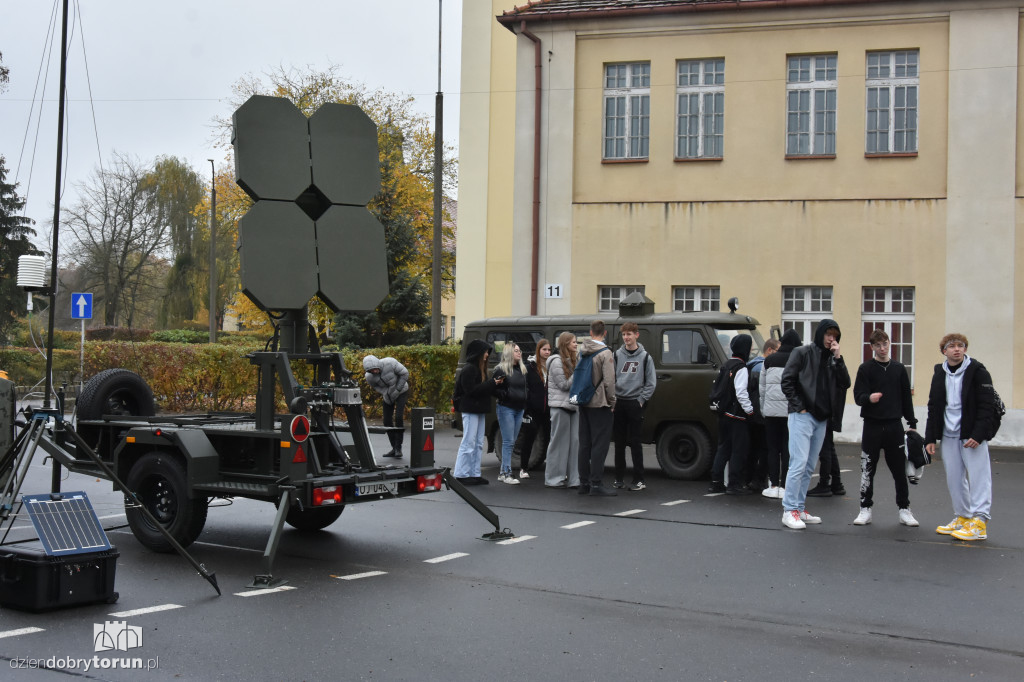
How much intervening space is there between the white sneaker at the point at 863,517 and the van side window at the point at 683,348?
153 inches

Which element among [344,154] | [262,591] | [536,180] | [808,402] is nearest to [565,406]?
[808,402]

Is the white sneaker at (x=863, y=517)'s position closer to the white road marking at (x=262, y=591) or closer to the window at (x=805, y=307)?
the white road marking at (x=262, y=591)

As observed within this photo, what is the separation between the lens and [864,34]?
2177 cm

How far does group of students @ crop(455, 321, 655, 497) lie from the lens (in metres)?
11.9

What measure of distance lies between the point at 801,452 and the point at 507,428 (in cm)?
458

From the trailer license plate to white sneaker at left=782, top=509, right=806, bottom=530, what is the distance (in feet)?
12.5

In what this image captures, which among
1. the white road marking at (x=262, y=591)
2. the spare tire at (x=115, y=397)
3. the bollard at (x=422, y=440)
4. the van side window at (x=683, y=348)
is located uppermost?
the van side window at (x=683, y=348)

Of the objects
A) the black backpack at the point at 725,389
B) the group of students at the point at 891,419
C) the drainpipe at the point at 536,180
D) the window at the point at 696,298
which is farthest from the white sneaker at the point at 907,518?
the drainpipe at the point at 536,180

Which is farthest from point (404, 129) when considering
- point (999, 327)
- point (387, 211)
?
point (999, 327)

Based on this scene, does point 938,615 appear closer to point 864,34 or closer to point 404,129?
point 864,34

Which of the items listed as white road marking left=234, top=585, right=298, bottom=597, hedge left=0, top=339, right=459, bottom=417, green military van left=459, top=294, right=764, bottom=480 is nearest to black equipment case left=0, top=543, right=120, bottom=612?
white road marking left=234, top=585, right=298, bottom=597

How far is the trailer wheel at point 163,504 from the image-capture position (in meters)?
8.35

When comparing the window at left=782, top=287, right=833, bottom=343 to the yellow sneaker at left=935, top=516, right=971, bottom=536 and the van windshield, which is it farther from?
the yellow sneaker at left=935, top=516, right=971, bottom=536

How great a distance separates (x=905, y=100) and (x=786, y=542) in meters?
15.2
